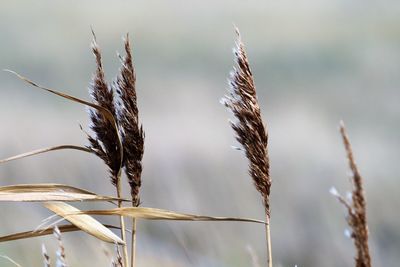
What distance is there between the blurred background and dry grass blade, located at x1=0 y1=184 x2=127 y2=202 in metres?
1.18

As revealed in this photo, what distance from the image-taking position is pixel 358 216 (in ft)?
2.14

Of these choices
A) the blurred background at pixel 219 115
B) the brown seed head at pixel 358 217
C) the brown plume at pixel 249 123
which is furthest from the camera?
the blurred background at pixel 219 115

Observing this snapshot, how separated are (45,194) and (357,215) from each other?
43 centimetres

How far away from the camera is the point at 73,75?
8.41ft

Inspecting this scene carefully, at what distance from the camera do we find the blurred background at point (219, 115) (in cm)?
224

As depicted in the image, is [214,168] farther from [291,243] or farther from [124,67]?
[124,67]

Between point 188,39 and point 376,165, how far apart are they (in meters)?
0.88

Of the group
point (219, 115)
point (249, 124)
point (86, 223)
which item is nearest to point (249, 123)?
point (249, 124)

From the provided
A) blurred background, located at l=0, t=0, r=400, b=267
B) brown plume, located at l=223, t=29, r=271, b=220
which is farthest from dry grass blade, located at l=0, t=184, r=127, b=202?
blurred background, located at l=0, t=0, r=400, b=267

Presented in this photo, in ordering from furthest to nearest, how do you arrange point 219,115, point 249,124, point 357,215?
point 219,115, point 249,124, point 357,215

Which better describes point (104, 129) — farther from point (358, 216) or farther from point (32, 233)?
point (358, 216)

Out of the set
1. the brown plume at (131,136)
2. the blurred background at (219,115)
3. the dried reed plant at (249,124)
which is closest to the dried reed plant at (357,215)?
the dried reed plant at (249,124)

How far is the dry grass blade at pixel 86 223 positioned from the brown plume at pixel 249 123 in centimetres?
20

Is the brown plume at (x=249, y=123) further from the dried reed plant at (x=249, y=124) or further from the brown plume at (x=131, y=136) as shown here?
the brown plume at (x=131, y=136)
